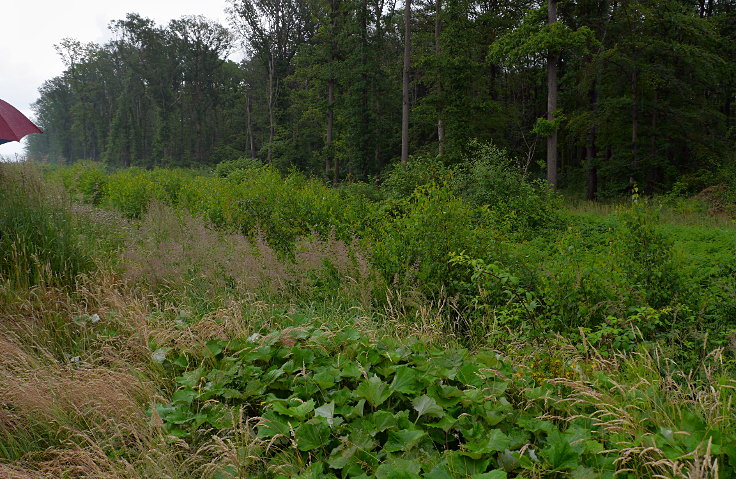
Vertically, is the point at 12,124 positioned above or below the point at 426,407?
above

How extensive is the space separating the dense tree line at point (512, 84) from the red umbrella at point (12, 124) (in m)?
5.53

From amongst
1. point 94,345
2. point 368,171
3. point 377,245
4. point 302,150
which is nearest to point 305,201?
point 377,245

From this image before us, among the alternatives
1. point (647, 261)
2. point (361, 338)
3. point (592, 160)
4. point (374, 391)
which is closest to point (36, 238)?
point (361, 338)

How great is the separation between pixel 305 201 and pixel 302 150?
26519 mm

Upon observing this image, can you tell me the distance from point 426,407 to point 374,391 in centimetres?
27

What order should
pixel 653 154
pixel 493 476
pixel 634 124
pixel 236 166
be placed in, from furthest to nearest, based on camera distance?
pixel 236 166, pixel 653 154, pixel 634 124, pixel 493 476

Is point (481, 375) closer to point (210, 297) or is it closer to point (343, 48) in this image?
point (210, 297)

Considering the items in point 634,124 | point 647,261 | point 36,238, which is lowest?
point 647,261

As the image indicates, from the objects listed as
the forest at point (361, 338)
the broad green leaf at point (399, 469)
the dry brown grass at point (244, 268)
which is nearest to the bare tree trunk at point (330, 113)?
the forest at point (361, 338)

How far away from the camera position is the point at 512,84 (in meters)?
29.7

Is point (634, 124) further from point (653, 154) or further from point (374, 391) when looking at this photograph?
point (374, 391)

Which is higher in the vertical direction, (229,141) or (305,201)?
(229,141)

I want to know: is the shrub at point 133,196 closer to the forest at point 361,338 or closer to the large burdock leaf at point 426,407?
the forest at point 361,338

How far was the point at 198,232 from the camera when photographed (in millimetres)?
6809
